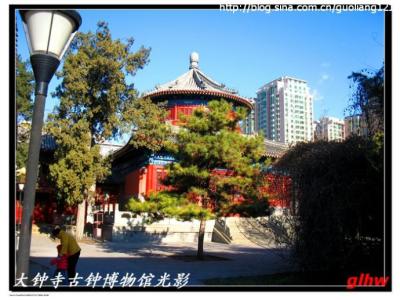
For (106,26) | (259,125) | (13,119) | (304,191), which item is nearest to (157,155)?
(106,26)

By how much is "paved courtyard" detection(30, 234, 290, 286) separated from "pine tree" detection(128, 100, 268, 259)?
114cm

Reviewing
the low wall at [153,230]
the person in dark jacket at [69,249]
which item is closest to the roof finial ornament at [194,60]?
the low wall at [153,230]

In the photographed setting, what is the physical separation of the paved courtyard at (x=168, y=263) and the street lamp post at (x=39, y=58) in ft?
13.1

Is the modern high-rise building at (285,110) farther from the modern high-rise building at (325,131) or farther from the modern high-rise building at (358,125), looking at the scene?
the modern high-rise building at (358,125)

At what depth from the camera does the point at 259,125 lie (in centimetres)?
3647

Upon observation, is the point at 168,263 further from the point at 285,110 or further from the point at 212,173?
the point at 285,110

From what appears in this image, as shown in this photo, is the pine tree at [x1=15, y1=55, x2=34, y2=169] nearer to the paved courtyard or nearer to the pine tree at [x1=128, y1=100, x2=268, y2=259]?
the paved courtyard

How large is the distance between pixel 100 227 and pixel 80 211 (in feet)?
4.18

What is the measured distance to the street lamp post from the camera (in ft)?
10.7

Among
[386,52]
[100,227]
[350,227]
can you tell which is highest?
[386,52]

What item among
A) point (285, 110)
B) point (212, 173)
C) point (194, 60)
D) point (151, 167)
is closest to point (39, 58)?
point (212, 173)

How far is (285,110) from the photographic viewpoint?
3284 centimetres

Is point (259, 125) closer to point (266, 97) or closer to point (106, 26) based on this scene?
point (266, 97)

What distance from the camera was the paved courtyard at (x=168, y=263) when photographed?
815 centimetres
